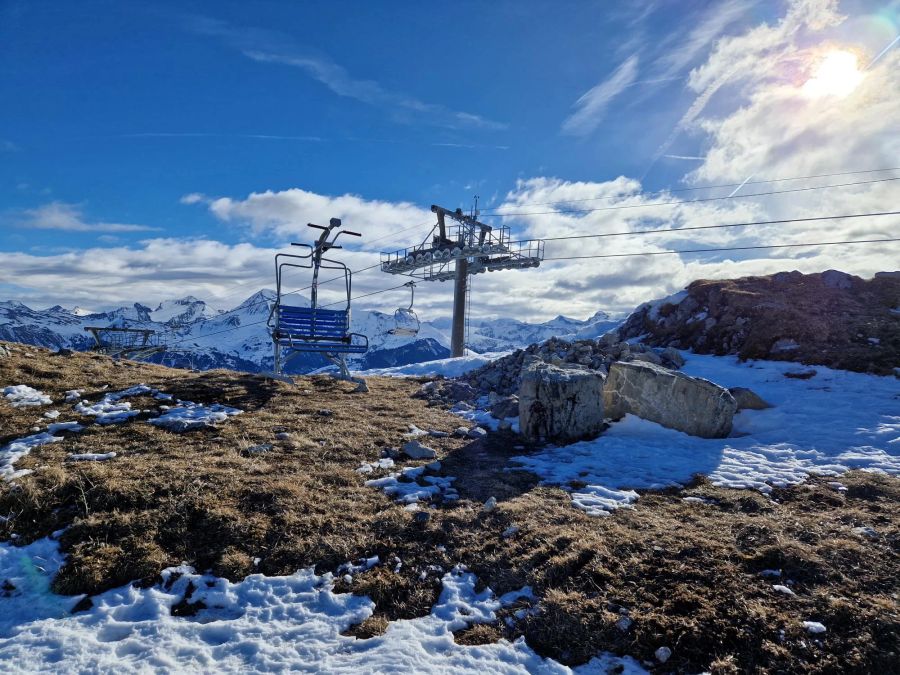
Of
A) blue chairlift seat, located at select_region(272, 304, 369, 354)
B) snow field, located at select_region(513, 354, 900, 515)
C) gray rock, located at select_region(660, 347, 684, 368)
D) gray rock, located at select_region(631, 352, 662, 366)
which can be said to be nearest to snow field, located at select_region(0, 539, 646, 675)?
snow field, located at select_region(513, 354, 900, 515)

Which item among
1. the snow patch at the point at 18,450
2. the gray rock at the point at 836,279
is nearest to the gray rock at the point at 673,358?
the gray rock at the point at 836,279

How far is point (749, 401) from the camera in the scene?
1305cm

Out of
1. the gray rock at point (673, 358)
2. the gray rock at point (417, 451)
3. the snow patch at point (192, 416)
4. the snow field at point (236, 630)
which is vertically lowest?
the snow field at point (236, 630)

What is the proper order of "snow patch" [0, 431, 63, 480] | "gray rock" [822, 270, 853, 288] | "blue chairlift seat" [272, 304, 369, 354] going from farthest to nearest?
"gray rock" [822, 270, 853, 288], "blue chairlift seat" [272, 304, 369, 354], "snow patch" [0, 431, 63, 480]

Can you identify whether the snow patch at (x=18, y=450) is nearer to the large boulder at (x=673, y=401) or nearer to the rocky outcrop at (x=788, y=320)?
the large boulder at (x=673, y=401)

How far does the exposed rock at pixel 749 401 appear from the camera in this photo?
13.0m

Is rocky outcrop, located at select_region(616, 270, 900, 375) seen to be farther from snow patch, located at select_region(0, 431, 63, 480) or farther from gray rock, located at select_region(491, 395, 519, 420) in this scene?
snow patch, located at select_region(0, 431, 63, 480)

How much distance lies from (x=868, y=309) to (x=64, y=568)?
26.6 m

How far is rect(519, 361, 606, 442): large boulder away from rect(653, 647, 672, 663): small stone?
24.0 ft

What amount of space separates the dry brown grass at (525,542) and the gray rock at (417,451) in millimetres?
828

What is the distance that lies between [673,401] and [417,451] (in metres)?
6.88

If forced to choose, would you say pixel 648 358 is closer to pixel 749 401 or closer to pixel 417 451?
pixel 749 401

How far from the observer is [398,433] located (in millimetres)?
11352

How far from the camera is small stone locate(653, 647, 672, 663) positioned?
13.7ft
